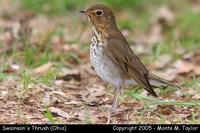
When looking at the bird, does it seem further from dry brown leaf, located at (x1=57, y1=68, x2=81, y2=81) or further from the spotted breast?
dry brown leaf, located at (x1=57, y1=68, x2=81, y2=81)

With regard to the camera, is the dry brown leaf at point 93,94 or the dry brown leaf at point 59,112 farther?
the dry brown leaf at point 93,94

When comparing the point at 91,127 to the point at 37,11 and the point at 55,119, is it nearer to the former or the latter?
the point at 55,119

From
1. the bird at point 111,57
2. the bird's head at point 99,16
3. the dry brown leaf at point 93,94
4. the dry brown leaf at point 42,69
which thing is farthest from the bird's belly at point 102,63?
the dry brown leaf at point 42,69

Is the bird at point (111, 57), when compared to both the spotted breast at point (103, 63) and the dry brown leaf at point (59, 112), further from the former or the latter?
the dry brown leaf at point (59, 112)

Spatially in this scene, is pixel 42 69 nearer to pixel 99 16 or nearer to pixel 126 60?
pixel 99 16

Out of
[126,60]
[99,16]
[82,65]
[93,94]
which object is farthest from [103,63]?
[82,65]

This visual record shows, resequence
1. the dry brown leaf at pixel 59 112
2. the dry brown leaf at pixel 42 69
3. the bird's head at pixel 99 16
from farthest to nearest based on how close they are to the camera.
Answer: the dry brown leaf at pixel 42 69 < the bird's head at pixel 99 16 < the dry brown leaf at pixel 59 112

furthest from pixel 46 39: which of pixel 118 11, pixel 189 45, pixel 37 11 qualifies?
pixel 118 11

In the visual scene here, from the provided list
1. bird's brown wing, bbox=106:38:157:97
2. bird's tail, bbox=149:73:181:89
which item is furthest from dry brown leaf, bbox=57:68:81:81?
bird's brown wing, bbox=106:38:157:97
